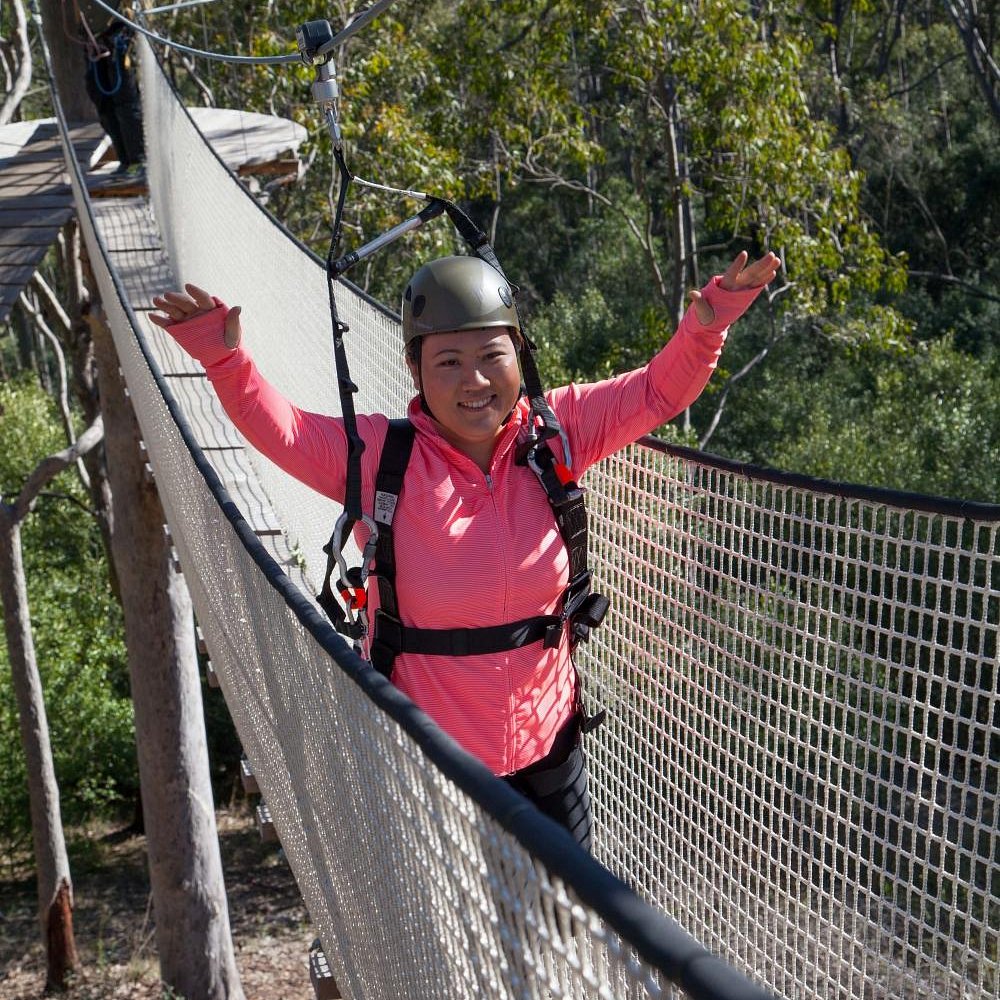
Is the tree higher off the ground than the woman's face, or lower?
lower

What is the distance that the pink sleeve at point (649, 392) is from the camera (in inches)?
73.3

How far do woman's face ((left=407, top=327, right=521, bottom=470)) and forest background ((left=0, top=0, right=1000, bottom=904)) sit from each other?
2.34 metres

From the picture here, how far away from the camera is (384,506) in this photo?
179cm

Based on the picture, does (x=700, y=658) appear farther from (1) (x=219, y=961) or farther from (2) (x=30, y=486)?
(2) (x=30, y=486)

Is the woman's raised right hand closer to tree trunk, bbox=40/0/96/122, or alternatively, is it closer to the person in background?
the person in background

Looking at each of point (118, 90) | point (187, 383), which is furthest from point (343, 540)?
point (118, 90)

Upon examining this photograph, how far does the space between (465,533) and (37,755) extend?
25.4 feet

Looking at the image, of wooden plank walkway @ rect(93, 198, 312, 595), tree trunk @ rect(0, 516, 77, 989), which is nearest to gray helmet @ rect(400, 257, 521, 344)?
wooden plank walkway @ rect(93, 198, 312, 595)

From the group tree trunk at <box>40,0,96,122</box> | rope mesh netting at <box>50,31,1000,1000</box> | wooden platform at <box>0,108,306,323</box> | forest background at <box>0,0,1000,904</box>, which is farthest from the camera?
forest background at <box>0,0,1000,904</box>

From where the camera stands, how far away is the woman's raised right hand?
179 cm

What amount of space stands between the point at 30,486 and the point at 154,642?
1610 millimetres

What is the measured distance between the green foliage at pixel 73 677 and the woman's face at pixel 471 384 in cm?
899

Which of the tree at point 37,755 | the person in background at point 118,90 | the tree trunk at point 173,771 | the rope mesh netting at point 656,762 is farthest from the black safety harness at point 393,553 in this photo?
the tree at point 37,755

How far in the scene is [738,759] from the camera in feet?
7.36
